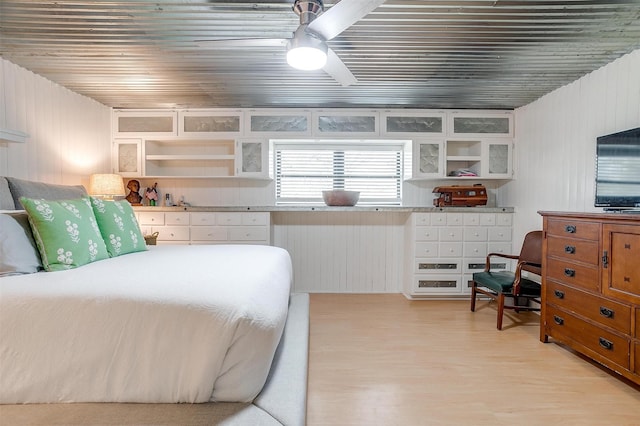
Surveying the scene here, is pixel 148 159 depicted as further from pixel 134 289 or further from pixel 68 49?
pixel 134 289

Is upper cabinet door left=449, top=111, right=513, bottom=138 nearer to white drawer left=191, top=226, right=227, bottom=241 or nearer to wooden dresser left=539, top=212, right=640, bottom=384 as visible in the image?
wooden dresser left=539, top=212, right=640, bottom=384

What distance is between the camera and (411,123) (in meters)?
3.46

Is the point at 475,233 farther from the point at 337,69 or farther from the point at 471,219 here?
the point at 337,69

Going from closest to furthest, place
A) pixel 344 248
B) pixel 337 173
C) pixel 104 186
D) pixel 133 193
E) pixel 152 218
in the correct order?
pixel 104 186, pixel 152 218, pixel 133 193, pixel 344 248, pixel 337 173

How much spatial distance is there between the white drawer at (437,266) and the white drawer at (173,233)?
2636 mm

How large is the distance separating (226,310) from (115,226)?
1415 millimetres

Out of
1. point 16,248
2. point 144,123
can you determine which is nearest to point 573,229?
point 16,248

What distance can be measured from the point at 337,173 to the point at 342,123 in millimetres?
678

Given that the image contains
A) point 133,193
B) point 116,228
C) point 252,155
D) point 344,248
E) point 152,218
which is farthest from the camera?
point 344,248

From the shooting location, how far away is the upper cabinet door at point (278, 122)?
11.3 feet

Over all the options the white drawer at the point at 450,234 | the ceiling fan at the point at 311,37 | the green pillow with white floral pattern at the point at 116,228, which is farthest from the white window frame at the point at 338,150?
the ceiling fan at the point at 311,37

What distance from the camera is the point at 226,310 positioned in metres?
1.00

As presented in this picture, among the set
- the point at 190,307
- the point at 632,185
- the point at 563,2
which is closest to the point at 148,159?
the point at 190,307

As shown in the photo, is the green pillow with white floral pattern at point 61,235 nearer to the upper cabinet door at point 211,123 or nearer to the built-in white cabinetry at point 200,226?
the built-in white cabinetry at point 200,226
